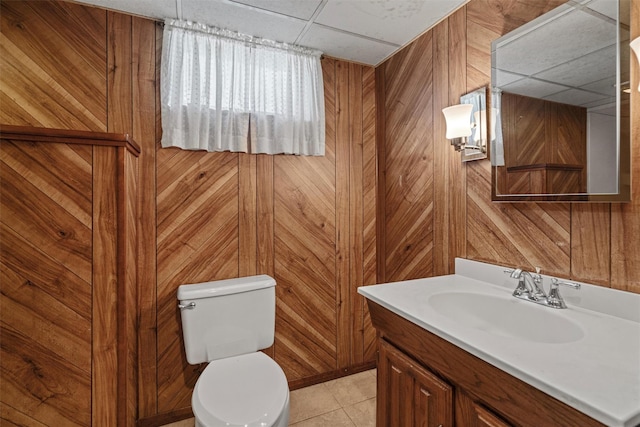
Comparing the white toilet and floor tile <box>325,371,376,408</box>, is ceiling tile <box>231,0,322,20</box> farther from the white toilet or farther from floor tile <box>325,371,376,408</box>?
floor tile <box>325,371,376,408</box>

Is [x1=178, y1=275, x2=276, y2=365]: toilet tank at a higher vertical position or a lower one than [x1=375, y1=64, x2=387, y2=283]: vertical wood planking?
lower

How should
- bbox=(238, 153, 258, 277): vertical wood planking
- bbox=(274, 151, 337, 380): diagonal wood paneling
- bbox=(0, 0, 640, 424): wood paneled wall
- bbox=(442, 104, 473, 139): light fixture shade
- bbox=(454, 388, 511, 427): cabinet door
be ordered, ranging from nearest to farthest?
bbox=(454, 388, 511, 427): cabinet door
bbox=(0, 0, 640, 424): wood paneled wall
bbox=(442, 104, 473, 139): light fixture shade
bbox=(238, 153, 258, 277): vertical wood planking
bbox=(274, 151, 337, 380): diagonal wood paneling

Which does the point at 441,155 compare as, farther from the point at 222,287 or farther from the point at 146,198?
the point at 146,198

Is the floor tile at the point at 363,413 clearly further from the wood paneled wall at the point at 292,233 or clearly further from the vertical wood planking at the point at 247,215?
the vertical wood planking at the point at 247,215

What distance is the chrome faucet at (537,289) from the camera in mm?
1126

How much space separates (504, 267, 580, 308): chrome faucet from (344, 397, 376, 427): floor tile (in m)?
1.18

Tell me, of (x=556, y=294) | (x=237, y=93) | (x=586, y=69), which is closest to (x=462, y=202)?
(x=556, y=294)

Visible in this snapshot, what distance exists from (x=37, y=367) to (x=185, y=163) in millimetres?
1174

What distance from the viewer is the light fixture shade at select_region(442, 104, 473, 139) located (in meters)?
1.50

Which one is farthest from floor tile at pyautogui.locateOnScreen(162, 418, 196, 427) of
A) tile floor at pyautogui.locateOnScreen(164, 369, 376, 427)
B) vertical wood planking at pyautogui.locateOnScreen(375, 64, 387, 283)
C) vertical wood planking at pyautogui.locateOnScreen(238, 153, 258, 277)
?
vertical wood planking at pyautogui.locateOnScreen(375, 64, 387, 283)

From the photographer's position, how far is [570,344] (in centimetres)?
84

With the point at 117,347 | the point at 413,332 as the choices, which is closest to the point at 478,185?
the point at 413,332

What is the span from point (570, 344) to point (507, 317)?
1.23 ft

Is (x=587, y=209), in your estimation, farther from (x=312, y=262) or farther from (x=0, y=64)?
(x=0, y=64)
